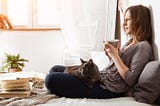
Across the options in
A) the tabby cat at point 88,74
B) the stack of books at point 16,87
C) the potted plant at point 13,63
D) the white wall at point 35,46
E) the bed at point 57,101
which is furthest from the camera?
the white wall at point 35,46

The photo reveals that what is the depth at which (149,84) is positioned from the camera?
1794 mm

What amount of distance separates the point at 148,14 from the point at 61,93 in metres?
0.84

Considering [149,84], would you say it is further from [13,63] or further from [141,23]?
[13,63]

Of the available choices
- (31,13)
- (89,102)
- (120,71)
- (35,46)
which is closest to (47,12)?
(31,13)

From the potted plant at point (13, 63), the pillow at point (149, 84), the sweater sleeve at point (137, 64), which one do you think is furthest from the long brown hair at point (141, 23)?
the potted plant at point (13, 63)

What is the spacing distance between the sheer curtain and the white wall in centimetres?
46

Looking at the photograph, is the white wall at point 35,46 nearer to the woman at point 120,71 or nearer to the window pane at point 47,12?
the window pane at point 47,12

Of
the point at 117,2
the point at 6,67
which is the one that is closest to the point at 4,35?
the point at 6,67

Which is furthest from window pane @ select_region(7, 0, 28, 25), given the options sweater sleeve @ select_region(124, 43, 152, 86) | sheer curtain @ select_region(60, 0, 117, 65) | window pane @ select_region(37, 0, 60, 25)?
sweater sleeve @ select_region(124, 43, 152, 86)

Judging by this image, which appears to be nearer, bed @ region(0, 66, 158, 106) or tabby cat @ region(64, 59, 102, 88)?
bed @ region(0, 66, 158, 106)

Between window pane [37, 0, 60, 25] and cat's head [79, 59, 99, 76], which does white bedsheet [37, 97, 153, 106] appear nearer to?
cat's head [79, 59, 99, 76]

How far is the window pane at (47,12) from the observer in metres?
4.41

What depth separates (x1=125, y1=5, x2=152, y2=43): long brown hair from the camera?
2072 mm

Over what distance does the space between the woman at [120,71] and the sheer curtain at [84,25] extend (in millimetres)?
1604
